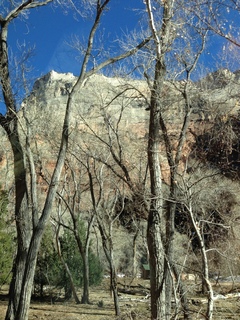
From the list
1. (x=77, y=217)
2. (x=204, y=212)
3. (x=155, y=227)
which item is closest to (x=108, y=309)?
(x=77, y=217)

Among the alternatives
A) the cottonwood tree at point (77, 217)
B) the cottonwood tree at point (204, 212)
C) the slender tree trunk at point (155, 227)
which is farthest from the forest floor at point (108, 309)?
the slender tree trunk at point (155, 227)

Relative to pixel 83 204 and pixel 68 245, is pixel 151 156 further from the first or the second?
pixel 83 204

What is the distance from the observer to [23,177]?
32.5 feet

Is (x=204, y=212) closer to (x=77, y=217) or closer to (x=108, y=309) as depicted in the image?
(x=108, y=309)

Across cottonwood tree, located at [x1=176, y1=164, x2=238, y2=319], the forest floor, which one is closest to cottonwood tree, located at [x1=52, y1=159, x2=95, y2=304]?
the forest floor

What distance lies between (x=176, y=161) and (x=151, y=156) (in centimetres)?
123

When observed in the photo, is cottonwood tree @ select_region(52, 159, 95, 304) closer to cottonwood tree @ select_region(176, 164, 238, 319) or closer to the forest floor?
the forest floor

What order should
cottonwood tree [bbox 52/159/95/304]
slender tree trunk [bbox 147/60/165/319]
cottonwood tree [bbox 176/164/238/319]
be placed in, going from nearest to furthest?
cottonwood tree [bbox 176/164/238/319]
slender tree trunk [bbox 147/60/165/319]
cottonwood tree [bbox 52/159/95/304]

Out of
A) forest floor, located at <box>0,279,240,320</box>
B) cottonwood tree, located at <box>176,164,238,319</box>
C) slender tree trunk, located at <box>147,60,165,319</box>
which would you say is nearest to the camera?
cottonwood tree, located at <box>176,164,238,319</box>

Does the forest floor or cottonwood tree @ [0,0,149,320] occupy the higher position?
cottonwood tree @ [0,0,149,320]

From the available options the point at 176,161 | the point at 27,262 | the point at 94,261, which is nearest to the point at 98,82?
the point at 176,161

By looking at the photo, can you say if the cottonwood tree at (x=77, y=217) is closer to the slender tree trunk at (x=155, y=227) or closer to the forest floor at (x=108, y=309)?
the forest floor at (x=108, y=309)

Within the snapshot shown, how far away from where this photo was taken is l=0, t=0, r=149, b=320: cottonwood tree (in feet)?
29.3

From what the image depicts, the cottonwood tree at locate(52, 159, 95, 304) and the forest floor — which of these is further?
the cottonwood tree at locate(52, 159, 95, 304)
